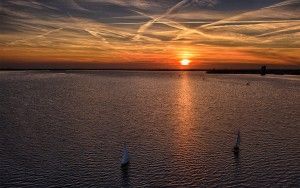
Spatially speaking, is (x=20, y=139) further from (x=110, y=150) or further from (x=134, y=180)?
(x=134, y=180)

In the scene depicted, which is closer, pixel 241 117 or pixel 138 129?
pixel 138 129

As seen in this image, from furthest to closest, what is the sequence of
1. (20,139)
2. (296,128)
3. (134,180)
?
(296,128) < (20,139) < (134,180)

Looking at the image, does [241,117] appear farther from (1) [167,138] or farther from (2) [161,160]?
(2) [161,160]

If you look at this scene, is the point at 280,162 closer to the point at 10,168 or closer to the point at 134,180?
the point at 134,180

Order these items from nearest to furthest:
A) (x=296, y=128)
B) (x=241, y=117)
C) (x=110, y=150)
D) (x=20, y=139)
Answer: (x=110, y=150), (x=20, y=139), (x=296, y=128), (x=241, y=117)

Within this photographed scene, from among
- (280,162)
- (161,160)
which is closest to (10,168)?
(161,160)

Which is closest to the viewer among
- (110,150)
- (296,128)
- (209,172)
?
(209,172)

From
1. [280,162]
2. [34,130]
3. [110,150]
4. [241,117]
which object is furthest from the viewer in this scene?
[241,117]

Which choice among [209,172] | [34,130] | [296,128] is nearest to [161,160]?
[209,172]

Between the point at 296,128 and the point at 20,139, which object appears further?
the point at 296,128
